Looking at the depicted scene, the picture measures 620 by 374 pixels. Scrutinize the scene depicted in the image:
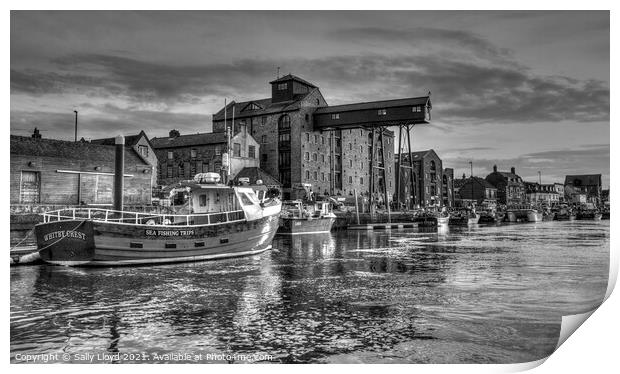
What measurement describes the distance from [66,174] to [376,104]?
30938 mm

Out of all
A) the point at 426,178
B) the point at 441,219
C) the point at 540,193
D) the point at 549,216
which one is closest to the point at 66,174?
the point at 441,219

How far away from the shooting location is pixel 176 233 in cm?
1681

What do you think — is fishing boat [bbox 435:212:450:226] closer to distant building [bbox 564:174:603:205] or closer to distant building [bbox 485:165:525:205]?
distant building [bbox 564:174:603:205]

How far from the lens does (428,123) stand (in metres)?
48.0

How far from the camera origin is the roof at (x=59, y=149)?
24766mm

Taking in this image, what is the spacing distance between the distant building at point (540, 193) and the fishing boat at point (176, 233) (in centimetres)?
10609

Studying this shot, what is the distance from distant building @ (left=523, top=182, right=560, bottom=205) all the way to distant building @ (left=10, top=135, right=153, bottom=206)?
102899 millimetres

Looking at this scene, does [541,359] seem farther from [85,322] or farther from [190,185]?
[190,185]

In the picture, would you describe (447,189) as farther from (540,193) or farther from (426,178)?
(540,193)

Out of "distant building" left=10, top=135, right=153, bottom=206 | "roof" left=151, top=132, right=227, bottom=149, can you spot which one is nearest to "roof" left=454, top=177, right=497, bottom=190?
"roof" left=151, top=132, right=227, bottom=149

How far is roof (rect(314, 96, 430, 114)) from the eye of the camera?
1860 inches

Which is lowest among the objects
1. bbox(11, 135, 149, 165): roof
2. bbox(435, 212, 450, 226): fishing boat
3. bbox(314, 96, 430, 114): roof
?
bbox(435, 212, 450, 226): fishing boat
